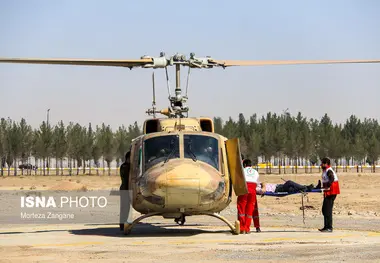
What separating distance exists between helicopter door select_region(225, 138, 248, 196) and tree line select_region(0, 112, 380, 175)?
203ft

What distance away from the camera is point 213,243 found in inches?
598

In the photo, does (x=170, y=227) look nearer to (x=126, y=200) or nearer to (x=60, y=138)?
(x=126, y=200)

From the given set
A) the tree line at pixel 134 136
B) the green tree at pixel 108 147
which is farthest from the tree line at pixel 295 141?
the green tree at pixel 108 147

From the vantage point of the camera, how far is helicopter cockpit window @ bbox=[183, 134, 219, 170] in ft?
54.9

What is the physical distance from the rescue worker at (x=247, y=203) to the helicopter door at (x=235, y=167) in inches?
23.1

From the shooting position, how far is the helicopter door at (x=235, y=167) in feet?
56.4

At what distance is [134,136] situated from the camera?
81.3 metres

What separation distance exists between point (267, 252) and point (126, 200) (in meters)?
5.67

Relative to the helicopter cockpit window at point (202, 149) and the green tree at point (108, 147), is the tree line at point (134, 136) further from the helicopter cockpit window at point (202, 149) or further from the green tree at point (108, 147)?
the helicopter cockpit window at point (202, 149)

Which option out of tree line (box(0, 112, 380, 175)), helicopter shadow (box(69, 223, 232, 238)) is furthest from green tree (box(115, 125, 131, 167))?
helicopter shadow (box(69, 223, 232, 238))

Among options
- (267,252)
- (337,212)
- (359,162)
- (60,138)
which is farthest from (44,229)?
(359,162)

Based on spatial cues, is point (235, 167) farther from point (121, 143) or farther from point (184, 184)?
point (121, 143)

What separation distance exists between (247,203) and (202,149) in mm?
2196

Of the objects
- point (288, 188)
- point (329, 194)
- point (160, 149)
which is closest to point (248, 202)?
point (288, 188)
